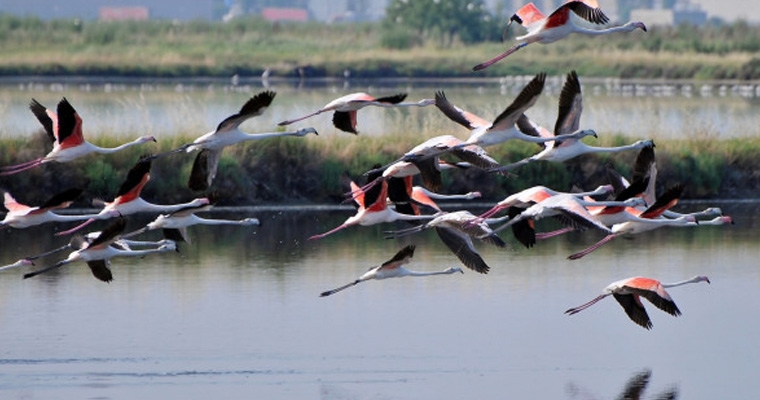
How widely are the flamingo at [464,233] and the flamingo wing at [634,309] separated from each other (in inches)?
41.0

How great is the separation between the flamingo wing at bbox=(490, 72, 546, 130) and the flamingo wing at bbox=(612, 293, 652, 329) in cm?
168

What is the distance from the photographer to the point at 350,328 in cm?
1571

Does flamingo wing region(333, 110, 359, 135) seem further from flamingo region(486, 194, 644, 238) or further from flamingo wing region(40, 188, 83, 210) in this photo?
flamingo wing region(40, 188, 83, 210)

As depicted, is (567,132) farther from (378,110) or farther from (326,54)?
(326,54)

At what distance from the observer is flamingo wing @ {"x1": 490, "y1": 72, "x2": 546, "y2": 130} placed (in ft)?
39.6

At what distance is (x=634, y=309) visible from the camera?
13.7 metres

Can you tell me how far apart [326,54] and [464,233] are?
139ft

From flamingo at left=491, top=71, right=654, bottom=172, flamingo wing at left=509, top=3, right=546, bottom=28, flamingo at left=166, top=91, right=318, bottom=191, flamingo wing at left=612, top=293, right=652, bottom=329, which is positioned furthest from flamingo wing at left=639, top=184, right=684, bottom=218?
flamingo at left=166, top=91, right=318, bottom=191

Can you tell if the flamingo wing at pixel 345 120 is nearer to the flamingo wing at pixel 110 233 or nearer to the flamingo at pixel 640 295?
the flamingo wing at pixel 110 233

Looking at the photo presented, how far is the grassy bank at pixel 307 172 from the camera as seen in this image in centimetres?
2100

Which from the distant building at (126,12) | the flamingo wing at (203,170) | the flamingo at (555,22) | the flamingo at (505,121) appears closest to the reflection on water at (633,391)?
the flamingo at (505,121)

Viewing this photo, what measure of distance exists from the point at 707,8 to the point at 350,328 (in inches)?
4533

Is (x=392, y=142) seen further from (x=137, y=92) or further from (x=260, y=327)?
(x=137, y=92)

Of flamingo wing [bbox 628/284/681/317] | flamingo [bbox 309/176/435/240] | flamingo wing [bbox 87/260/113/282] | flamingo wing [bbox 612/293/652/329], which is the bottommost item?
flamingo wing [bbox 612/293/652/329]
